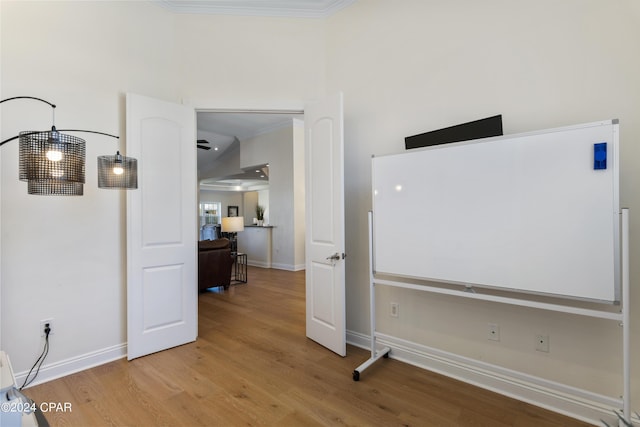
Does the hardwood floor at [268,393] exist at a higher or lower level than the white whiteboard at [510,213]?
lower

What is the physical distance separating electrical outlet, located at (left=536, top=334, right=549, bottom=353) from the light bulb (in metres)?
3.28

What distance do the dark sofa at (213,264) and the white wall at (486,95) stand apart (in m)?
2.95

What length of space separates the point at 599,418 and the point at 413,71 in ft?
8.85

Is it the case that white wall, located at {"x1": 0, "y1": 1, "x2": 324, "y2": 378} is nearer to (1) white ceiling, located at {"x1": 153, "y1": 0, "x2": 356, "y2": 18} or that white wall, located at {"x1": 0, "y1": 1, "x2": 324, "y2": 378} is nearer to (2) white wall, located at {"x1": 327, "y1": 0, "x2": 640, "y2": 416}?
(1) white ceiling, located at {"x1": 153, "y1": 0, "x2": 356, "y2": 18}

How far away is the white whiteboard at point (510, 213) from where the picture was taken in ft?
5.19

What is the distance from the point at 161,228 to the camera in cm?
284

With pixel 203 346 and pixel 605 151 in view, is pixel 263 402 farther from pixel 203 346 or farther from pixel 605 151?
pixel 605 151

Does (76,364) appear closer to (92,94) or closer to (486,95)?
(92,94)

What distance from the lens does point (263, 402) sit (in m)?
2.03

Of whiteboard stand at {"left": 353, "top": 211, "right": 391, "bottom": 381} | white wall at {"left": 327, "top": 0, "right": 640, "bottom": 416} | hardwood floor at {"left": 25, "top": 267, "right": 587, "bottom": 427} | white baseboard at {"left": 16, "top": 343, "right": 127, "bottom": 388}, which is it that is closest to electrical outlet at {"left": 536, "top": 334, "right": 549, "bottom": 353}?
white wall at {"left": 327, "top": 0, "right": 640, "bottom": 416}

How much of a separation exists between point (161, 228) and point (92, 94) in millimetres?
1271

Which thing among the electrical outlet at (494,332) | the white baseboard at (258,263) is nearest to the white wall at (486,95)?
the electrical outlet at (494,332)

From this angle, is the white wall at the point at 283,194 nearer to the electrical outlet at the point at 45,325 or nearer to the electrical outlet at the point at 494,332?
the electrical outlet at the point at 45,325

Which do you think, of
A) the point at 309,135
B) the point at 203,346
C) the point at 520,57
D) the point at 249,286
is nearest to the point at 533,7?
the point at 520,57
